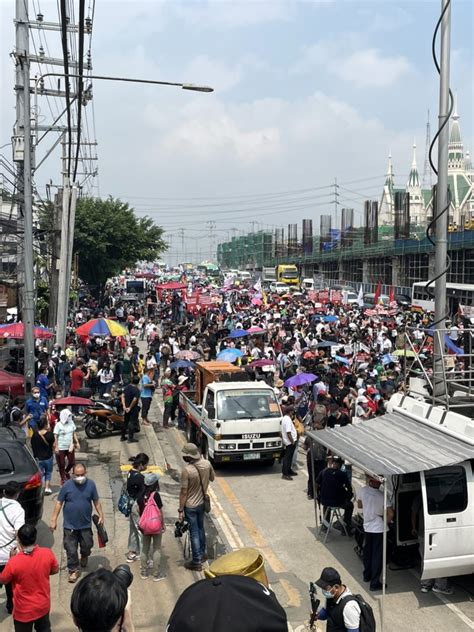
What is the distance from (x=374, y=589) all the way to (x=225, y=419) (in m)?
5.60

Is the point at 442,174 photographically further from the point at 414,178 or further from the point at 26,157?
the point at 414,178

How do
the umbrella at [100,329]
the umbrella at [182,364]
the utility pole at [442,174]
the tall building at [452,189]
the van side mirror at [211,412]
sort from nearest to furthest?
the utility pole at [442,174] < the van side mirror at [211,412] < the umbrella at [182,364] < the umbrella at [100,329] < the tall building at [452,189]

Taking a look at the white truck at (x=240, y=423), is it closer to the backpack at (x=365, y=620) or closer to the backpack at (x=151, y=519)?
the backpack at (x=151, y=519)

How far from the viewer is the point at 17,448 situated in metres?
9.34

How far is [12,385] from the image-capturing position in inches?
722

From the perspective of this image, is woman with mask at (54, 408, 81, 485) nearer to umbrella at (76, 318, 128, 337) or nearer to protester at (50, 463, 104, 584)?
protester at (50, 463, 104, 584)

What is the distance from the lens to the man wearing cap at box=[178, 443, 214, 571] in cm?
838

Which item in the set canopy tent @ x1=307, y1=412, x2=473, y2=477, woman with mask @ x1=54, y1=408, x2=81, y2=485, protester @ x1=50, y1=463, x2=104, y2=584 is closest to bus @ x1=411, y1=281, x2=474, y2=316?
woman with mask @ x1=54, y1=408, x2=81, y2=485

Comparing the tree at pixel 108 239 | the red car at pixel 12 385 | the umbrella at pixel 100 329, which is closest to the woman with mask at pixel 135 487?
the red car at pixel 12 385

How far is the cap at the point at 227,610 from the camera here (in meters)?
3.29

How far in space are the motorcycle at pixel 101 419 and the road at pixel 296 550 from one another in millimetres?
3949

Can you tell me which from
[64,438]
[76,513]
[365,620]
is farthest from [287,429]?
[365,620]

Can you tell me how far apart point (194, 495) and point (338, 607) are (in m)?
3.16

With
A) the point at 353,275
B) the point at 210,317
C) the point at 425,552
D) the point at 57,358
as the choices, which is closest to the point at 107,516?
the point at 425,552
